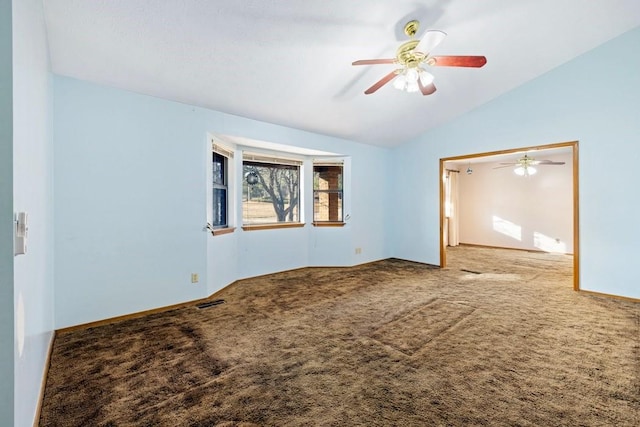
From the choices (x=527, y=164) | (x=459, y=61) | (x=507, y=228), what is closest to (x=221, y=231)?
(x=459, y=61)

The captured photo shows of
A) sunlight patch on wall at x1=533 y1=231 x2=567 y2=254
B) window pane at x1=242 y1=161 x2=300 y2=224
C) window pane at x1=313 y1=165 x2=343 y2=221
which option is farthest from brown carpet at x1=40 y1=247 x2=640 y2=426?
sunlight patch on wall at x1=533 y1=231 x2=567 y2=254

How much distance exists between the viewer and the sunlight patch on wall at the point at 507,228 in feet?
24.1

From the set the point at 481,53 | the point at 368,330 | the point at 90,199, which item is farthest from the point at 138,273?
the point at 481,53

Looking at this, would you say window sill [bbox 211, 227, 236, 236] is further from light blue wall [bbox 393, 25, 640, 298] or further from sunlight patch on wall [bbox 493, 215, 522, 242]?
sunlight patch on wall [bbox 493, 215, 522, 242]

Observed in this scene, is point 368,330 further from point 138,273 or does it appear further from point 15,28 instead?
point 15,28

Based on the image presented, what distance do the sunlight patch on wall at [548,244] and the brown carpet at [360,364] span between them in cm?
391

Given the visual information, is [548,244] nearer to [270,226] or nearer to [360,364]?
[270,226]

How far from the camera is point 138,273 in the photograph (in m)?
2.99

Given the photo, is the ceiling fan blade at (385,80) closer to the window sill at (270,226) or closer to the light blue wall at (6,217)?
the light blue wall at (6,217)

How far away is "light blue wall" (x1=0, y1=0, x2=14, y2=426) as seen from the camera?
38.5 inches

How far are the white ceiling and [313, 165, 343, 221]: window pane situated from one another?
53.2 inches

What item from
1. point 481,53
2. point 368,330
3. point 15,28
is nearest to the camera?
point 15,28

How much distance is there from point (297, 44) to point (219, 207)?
245 centimetres

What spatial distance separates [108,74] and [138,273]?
76.8 inches
